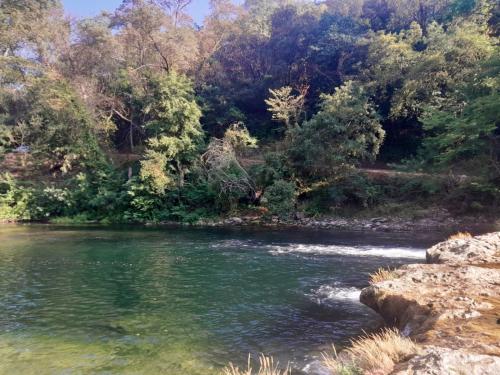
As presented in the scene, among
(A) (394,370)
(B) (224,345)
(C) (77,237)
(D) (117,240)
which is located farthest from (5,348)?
(C) (77,237)

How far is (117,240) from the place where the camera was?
24.3 meters

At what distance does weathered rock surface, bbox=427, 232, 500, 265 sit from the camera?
1221 cm

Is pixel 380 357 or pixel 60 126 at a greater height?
pixel 60 126

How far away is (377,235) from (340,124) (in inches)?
366

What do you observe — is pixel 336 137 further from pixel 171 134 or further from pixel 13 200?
pixel 13 200

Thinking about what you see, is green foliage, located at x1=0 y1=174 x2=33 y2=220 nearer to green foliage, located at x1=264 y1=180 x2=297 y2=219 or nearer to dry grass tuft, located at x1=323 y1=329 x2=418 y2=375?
green foliage, located at x1=264 y1=180 x2=297 y2=219

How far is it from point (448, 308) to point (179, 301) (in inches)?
296

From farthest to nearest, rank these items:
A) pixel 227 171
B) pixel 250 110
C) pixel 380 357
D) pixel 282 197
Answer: pixel 250 110, pixel 227 171, pixel 282 197, pixel 380 357

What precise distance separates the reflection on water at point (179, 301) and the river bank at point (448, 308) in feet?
4.00

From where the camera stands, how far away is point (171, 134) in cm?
3497

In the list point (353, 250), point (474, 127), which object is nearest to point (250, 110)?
point (474, 127)

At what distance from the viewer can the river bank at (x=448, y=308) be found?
538cm

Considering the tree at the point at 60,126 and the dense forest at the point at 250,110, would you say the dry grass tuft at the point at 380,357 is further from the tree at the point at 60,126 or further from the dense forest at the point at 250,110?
the tree at the point at 60,126

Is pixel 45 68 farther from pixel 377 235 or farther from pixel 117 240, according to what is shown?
pixel 377 235
